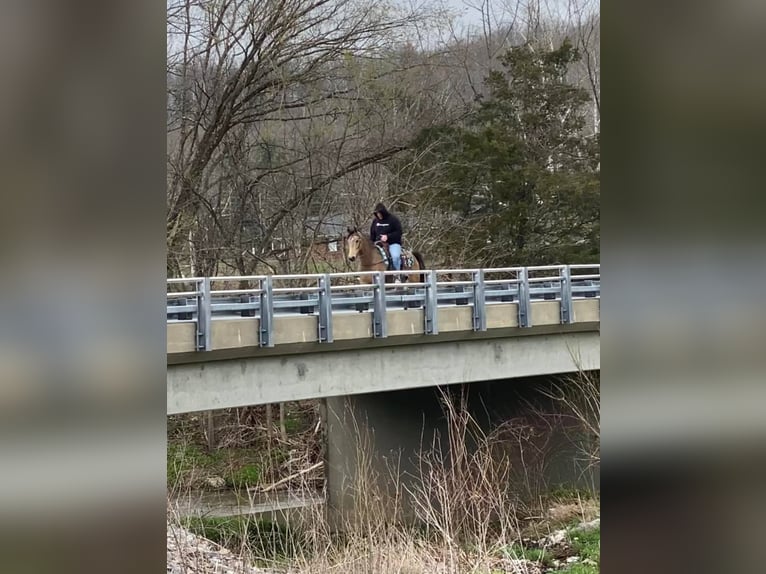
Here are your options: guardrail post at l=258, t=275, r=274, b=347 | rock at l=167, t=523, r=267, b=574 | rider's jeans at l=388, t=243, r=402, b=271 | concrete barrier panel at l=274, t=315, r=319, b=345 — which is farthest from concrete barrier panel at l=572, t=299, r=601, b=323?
rock at l=167, t=523, r=267, b=574

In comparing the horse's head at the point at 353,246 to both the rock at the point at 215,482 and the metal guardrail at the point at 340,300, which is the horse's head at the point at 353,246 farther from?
the rock at the point at 215,482

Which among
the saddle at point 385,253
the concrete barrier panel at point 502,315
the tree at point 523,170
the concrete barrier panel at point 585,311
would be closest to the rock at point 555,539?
the concrete barrier panel at point 502,315

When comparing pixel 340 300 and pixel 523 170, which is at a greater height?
pixel 523 170

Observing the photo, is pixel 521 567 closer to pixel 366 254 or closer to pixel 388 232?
pixel 366 254

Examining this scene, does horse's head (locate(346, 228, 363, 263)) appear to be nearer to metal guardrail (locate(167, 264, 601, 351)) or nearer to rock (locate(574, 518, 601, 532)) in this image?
metal guardrail (locate(167, 264, 601, 351))

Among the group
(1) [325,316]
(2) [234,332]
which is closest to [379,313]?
(1) [325,316]

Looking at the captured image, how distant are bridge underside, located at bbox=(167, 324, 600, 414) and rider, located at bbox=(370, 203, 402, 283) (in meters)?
1.00

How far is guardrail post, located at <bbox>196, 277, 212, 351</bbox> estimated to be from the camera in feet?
18.5

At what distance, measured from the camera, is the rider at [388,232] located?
7535 millimetres

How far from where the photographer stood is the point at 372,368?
658cm

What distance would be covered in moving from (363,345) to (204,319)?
145 cm
